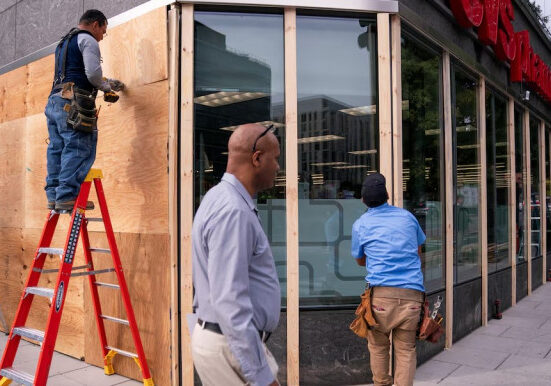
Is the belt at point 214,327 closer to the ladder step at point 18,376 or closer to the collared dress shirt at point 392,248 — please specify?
the collared dress shirt at point 392,248

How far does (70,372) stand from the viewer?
4.99 meters

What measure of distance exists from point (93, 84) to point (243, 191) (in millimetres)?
2758

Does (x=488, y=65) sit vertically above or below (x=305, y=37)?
above

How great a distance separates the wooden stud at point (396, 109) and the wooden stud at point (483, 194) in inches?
116

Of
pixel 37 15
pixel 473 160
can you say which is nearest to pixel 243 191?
pixel 37 15

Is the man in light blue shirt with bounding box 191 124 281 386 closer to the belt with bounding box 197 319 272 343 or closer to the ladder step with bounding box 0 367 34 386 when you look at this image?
the belt with bounding box 197 319 272 343

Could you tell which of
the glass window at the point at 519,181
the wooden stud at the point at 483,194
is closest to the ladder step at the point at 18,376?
the wooden stud at the point at 483,194

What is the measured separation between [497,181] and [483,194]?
3.48 ft

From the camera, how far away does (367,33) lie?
503cm

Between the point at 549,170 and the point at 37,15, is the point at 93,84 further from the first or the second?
the point at 549,170

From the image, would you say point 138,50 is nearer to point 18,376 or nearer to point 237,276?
point 18,376

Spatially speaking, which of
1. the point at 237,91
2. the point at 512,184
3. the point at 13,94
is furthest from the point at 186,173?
the point at 512,184

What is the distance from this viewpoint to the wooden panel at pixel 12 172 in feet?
20.6

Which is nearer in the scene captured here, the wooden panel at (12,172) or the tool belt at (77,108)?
the tool belt at (77,108)
